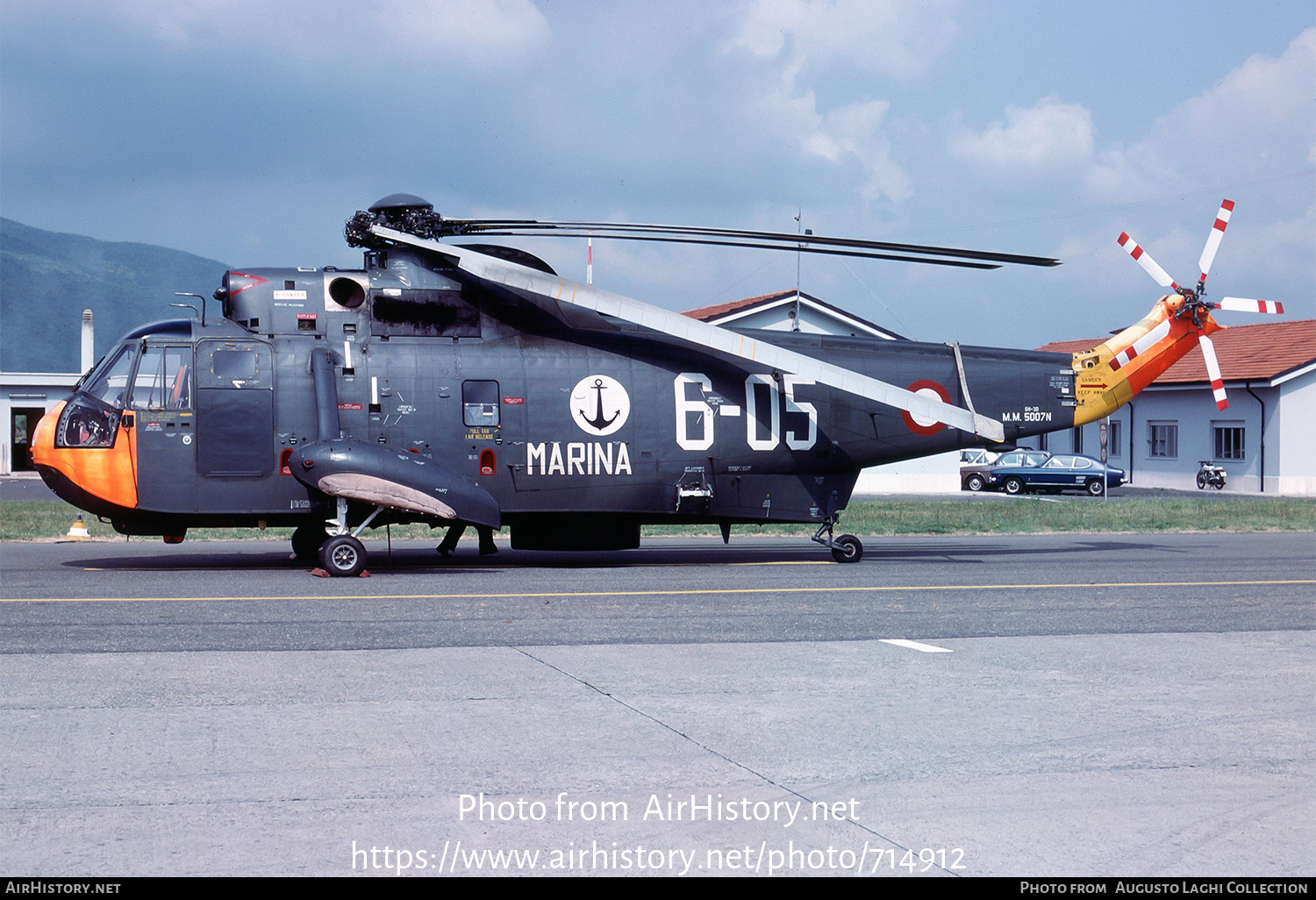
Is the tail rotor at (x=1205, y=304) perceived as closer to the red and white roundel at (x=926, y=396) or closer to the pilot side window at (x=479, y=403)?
the red and white roundel at (x=926, y=396)

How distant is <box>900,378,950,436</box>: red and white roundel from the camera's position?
17.2m

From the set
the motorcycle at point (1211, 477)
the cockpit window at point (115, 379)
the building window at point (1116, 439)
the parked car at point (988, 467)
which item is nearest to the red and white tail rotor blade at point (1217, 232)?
the cockpit window at point (115, 379)

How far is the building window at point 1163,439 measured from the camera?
4934 centimetres

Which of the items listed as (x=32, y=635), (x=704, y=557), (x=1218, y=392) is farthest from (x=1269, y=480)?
(x=32, y=635)

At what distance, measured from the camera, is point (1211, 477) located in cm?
4538

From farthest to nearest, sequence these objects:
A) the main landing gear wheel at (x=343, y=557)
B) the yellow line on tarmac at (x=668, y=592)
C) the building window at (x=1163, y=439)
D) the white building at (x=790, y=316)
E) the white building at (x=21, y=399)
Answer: the white building at (x=21, y=399)
the building window at (x=1163, y=439)
the white building at (x=790, y=316)
the main landing gear wheel at (x=343, y=557)
the yellow line on tarmac at (x=668, y=592)

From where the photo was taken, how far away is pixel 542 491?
16.0 metres

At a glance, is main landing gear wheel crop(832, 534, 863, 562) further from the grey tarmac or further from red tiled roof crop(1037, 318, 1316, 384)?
red tiled roof crop(1037, 318, 1316, 384)

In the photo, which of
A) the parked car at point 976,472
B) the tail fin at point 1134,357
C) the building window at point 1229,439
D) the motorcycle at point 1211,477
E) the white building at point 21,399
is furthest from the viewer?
the white building at point 21,399

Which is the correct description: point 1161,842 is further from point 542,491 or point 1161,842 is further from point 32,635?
point 542,491

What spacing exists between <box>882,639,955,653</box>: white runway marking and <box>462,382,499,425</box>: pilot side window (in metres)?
7.51

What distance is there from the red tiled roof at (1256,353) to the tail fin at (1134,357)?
28.9 meters

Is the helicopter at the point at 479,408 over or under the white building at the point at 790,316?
under

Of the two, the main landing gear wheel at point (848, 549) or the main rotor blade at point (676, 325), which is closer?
the main rotor blade at point (676, 325)
